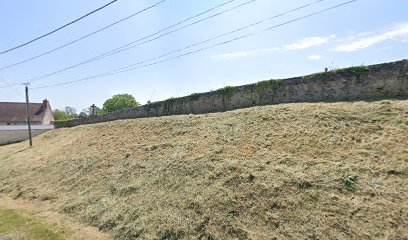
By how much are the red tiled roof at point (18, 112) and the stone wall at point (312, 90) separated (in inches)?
1302

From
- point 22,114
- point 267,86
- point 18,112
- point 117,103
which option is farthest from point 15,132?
point 117,103

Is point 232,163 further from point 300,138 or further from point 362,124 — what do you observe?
point 362,124

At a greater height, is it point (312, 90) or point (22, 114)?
point (312, 90)

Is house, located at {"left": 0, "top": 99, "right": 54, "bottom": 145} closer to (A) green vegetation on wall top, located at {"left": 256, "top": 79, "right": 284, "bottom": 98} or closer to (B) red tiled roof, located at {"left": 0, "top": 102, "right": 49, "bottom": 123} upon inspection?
(B) red tiled roof, located at {"left": 0, "top": 102, "right": 49, "bottom": 123}

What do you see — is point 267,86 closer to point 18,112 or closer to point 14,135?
point 14,135

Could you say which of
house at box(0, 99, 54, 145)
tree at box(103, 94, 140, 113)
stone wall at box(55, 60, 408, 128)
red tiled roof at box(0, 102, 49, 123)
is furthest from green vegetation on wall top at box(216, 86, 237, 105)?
tree at box(103, 94, 140, 113)

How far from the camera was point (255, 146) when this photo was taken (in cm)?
777

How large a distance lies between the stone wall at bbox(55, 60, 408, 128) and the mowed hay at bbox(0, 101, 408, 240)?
1.07m

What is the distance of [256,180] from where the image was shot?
6.30m

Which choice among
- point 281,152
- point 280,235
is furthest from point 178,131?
point 280,235

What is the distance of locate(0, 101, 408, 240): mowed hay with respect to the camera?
16.2 ft

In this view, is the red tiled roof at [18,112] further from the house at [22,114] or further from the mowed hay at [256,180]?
the mowed hay at [256,180]

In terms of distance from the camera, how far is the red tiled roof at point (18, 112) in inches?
1604

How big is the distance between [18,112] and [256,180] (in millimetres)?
44207
